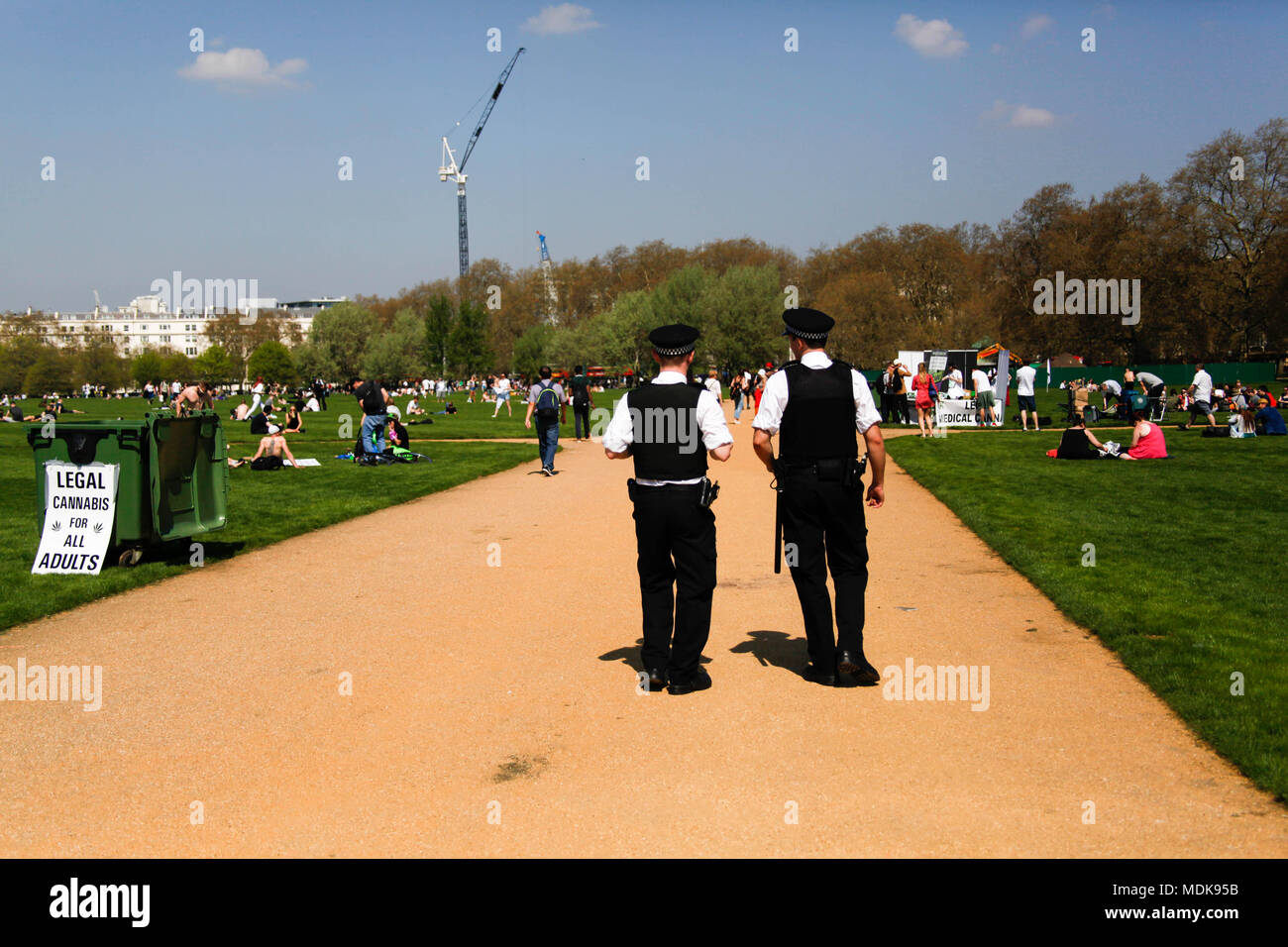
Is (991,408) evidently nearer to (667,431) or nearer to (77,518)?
(77,518)

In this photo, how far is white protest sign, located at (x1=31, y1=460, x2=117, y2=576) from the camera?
369 inches

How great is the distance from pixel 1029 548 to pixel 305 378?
114596mm

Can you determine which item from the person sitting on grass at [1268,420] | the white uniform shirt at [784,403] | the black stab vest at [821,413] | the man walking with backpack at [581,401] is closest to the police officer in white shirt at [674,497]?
the white uniform shirt at [784,403]

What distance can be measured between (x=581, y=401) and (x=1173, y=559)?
18955 millimetres

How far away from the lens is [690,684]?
5945 millimetres

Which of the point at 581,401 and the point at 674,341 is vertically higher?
the point at 674,341

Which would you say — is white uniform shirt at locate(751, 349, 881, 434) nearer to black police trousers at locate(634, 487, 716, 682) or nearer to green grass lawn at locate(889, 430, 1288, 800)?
black police trousers at locate(634, 487, 716, 682)

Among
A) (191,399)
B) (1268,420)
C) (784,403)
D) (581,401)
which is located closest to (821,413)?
(784,403)

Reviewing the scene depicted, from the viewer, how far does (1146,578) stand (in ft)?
Answer: 28.8

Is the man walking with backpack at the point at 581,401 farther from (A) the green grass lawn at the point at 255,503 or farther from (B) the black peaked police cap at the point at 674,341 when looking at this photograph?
(B) the black peaked police cap at the point at 674,341

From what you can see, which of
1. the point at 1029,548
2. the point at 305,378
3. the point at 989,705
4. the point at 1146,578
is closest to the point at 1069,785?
the point at 989,705

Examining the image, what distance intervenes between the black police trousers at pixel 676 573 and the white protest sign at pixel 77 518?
5797mm

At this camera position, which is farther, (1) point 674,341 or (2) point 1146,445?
(2) point 1146,445
